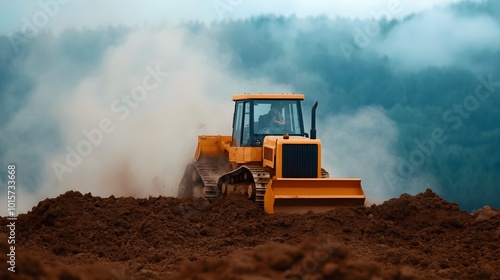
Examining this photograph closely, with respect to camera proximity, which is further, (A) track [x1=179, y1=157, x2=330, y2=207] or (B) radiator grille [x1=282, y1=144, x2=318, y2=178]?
(B) radiator grille [x1=282, y1=144, x2=318, y2=178]

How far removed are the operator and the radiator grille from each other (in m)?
1.10

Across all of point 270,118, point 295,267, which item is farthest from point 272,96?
point 295,267

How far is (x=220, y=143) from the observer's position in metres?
20.4

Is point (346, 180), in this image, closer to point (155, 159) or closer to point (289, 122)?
point (289, 122)

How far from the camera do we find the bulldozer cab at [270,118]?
1798 cm

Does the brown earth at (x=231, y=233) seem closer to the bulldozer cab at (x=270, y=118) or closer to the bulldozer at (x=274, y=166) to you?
the bulldozer at (x=274, y=166)

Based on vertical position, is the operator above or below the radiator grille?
above

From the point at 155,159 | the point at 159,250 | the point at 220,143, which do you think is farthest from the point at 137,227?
the point at 155,159

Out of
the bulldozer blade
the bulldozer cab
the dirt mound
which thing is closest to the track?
the bulldozer blade

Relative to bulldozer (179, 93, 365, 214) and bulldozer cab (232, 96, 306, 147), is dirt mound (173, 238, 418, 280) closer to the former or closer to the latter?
bulldozer (179, 93, 365, 214)

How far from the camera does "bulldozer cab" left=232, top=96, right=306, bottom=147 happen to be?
1798 cm

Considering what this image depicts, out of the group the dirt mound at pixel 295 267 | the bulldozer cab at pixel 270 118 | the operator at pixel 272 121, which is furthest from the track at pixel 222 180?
the dirt mound at pixel 295 267

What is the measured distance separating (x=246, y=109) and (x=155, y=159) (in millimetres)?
5114

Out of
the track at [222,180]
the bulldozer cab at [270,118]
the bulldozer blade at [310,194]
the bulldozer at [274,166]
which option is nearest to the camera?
the bulldozer blade at [310,194]
